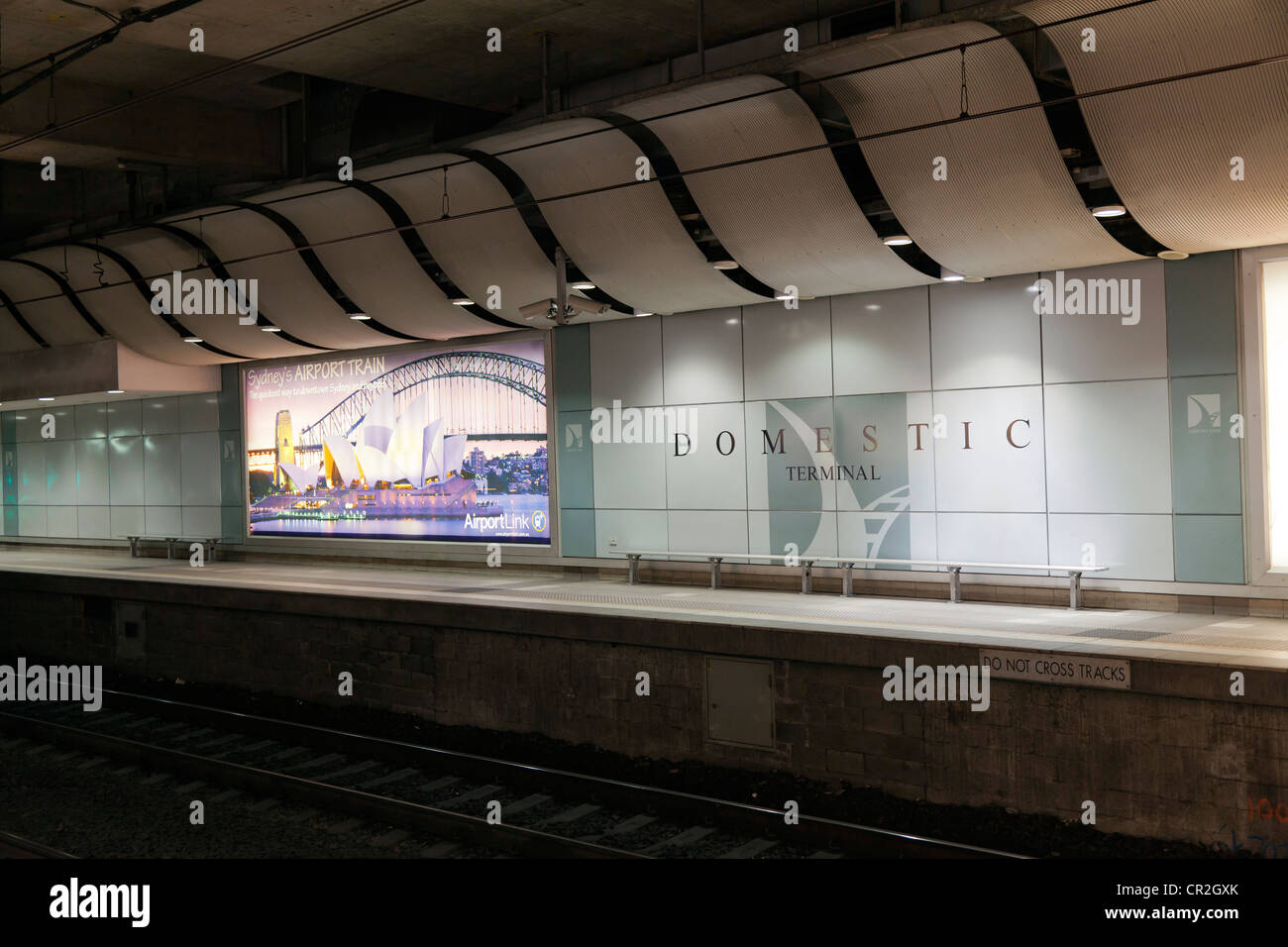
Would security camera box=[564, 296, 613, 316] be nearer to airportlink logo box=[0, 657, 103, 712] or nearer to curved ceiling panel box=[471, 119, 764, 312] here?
curved ceiling panel box=[471, 119, 764, 312]

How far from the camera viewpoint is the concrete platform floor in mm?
8984

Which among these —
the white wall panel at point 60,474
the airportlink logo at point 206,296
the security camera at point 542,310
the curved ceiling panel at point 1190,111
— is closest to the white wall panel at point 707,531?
the security camera at point 542,310

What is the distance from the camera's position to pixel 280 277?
1712cm

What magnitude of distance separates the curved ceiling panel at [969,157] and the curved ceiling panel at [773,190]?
18.9 inches

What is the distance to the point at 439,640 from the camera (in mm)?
13016

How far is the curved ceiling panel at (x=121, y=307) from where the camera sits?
733 inches

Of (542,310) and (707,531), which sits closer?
(542,310)

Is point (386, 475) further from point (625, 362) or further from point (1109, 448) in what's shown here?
point (1109, 448)

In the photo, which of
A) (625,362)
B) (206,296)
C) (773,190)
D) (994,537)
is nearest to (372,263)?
(625,362)

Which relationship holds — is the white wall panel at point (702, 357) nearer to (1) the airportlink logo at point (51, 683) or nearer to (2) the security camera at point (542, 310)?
(2) the security camera at point (542, 310)

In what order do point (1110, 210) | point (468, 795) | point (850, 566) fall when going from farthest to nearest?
point (850, 566), point (468, 795), point (1110, 210)

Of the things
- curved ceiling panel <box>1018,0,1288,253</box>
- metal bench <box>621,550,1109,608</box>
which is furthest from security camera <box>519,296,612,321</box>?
curved ceiling panel <box>1018,0,1288,253</box>

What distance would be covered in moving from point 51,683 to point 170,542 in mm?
5318

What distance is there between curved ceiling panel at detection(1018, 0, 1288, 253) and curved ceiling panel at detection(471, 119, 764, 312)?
4650mm
